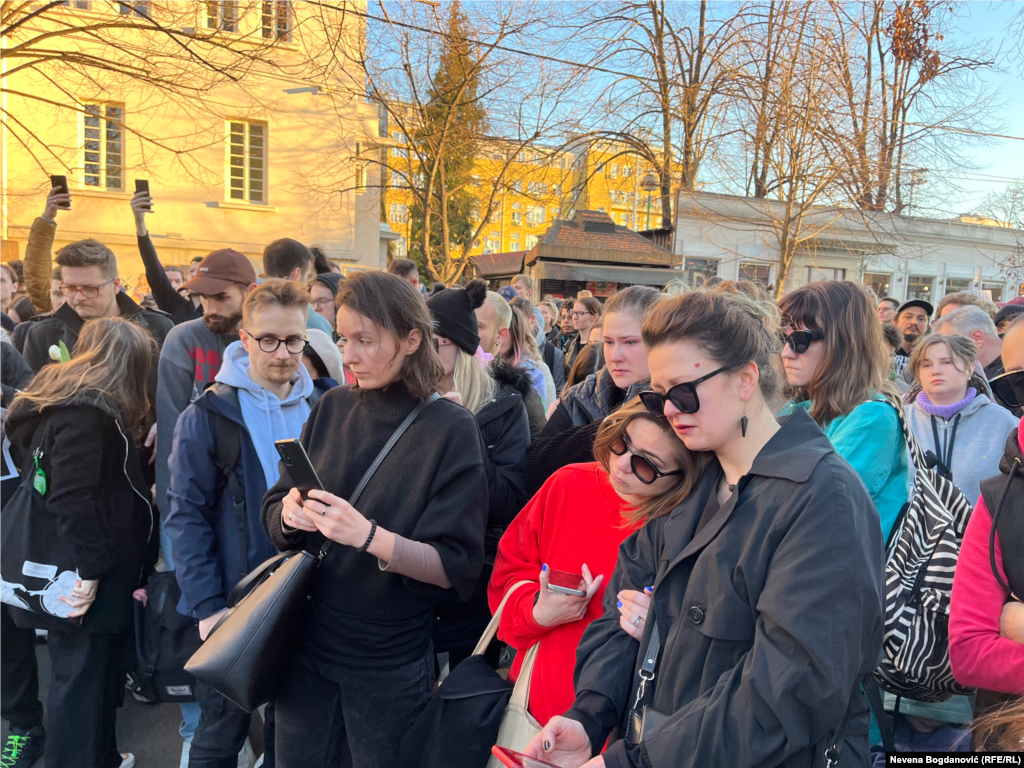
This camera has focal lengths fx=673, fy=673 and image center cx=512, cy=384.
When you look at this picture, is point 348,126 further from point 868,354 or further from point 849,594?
point 849,594

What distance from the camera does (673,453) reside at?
191cm

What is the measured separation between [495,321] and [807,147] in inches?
366

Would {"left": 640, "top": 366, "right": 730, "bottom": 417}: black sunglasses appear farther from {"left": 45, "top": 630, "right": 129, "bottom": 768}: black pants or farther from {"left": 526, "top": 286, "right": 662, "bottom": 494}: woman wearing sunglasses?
{"left": 45, "top": 630, "right": 129, "bottom": 768}: black pants

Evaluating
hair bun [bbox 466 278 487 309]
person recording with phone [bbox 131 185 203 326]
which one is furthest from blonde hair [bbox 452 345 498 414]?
person recording with phone [bbox 131 185 203 326]

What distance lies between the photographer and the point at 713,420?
5.23ft

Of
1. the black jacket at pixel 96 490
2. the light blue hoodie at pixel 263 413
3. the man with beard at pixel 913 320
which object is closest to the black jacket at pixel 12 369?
the black jacket at pixel 96 490

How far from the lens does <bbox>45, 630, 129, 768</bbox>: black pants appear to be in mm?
2828

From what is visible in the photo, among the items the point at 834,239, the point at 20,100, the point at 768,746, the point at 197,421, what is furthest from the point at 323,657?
the point at 834,239

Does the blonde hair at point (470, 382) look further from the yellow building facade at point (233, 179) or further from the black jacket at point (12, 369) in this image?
the yellow building facade at point (233, 179)

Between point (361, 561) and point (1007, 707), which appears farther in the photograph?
point (361, 561)

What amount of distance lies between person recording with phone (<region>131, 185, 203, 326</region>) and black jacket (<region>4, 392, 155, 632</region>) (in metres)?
1.83

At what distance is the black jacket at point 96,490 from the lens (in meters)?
2.79

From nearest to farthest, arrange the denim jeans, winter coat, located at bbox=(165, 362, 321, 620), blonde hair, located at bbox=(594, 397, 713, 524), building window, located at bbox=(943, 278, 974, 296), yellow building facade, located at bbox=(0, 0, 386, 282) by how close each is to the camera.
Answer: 1. blonde hair, located at bbox=(594, 397, 713, 524)
2. the denim jeans
3. winter coat, located at bbox=(165, 362, 321, 620)
4. yellow building facade, located at bbox=(0, 0, 386, 282)
5. building window, located at bbox=(943, 278, 974, 296)

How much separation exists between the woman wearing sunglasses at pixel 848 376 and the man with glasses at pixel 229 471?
2009 millimetres
